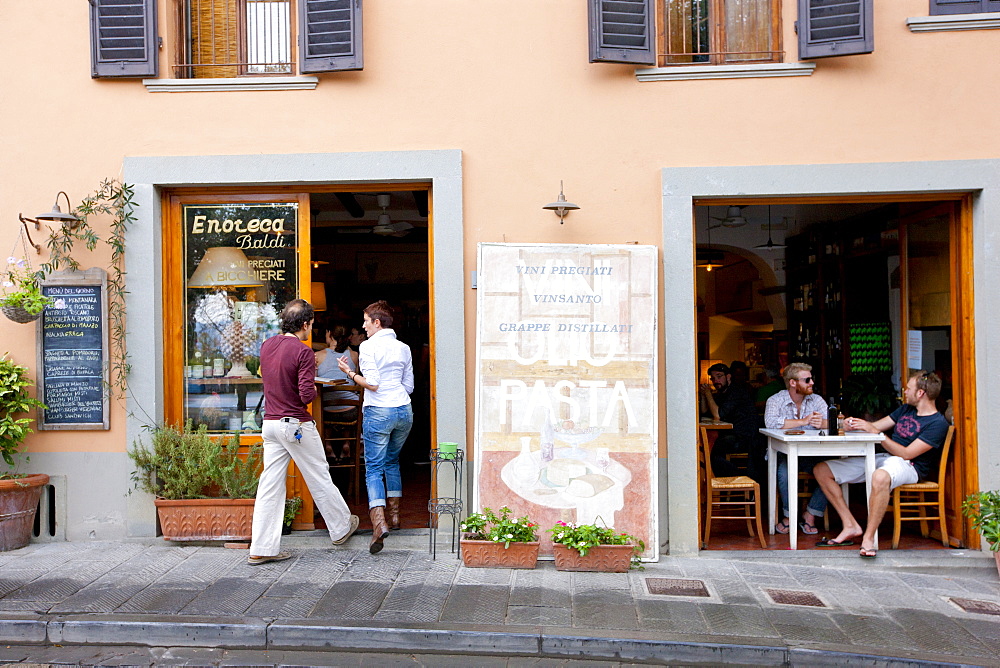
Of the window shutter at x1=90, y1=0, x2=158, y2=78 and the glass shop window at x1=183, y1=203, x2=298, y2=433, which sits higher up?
the window shutter at x1=90, y1=0, x2=158, y2=78

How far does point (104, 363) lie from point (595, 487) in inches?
156

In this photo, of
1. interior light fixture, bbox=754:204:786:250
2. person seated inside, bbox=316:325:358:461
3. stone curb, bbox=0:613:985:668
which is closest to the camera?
stone curb, bbox=0:613:985:668

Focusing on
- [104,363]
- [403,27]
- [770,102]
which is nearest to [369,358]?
[104,363]

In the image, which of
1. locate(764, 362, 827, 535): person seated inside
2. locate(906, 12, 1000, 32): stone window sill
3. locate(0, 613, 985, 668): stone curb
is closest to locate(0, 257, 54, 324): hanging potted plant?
locate(0, 613, 985, 668): stone curb

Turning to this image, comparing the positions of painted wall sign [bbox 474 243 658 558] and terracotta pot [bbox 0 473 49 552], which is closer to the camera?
painted wall sign [bbox 474 243 658 558]

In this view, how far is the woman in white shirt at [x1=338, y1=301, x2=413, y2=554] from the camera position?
21.6 feet

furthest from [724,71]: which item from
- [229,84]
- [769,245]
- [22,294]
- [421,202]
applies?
[22,294]

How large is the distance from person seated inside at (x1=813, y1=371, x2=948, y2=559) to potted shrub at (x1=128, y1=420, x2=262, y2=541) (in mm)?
4690

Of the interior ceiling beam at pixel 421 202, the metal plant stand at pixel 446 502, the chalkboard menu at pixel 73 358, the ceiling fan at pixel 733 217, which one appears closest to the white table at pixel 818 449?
the metal plant stand at pixel 446 502

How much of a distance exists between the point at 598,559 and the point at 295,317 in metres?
2.83

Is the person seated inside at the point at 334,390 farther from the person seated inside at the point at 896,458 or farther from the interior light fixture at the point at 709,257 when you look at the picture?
the interior light fixture at the point at 709,257

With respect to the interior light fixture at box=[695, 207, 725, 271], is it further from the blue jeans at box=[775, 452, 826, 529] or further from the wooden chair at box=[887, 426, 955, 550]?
the wooden chair at box=[887, 426, 955, 550]

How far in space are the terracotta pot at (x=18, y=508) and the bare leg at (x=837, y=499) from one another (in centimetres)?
621

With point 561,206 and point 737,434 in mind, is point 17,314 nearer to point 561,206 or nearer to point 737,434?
point 561,206
